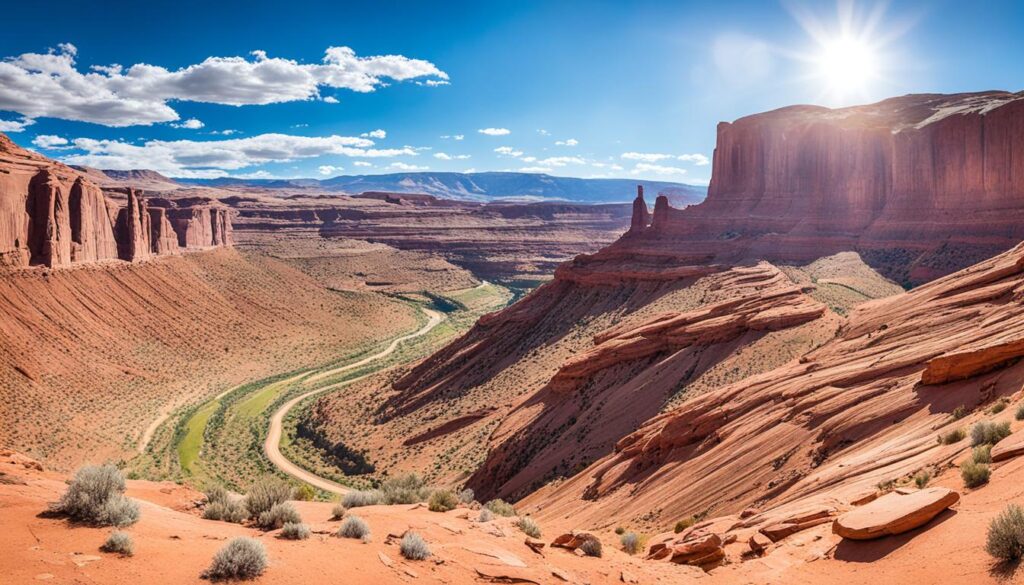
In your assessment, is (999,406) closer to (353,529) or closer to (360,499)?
(353,529)

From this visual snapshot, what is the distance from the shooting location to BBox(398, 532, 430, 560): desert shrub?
965 centimetres

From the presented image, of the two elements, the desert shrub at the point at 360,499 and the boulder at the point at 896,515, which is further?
the desert shrub at the point at 360,499

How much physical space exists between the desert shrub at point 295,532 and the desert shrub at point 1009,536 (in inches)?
383

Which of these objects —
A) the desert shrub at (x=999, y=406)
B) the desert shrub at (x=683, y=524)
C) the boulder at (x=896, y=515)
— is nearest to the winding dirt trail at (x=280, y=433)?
the desert shrub at (x=683, y=524)

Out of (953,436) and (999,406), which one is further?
(999,406)

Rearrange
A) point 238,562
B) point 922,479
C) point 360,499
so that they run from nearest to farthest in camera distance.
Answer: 1. point 238,562
2. point 922,479
3. point 360,499

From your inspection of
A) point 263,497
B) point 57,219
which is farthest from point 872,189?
point 57,219

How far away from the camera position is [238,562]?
26.0ft

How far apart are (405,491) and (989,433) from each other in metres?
12.2

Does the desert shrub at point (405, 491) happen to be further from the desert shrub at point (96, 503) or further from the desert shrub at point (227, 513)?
the desert shrub at point (96, 503)

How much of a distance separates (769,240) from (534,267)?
3188 inches

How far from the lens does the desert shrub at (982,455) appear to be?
10797 mm

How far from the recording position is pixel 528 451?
2961 centimetres

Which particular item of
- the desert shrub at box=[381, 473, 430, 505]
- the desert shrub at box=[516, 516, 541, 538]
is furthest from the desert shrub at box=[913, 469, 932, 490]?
the desert shrub at box=[381, 473, 430, 505]
